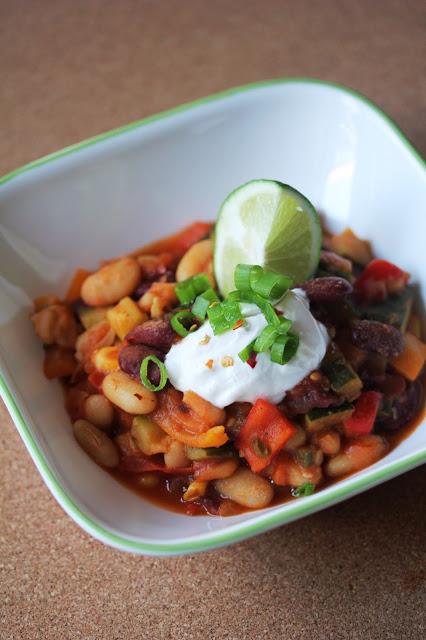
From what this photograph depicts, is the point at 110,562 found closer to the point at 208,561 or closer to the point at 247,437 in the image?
the point at 208,561

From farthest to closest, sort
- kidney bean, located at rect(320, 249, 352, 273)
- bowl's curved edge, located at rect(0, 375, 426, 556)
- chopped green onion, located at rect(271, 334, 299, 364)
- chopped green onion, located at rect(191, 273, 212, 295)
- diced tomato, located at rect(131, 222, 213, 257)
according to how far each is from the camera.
Result: 1. diced tomato, located at rect(131, 222, 213, 257)
2. kidney bean, located at rect(320, 249, 352, 273)
3. chopped green onion, located at rect(191, 273, 212, 295)
4. chopped green onion, located at rect(271, 334, 299, 364)
5. bowl's curved edge, located at rect(0, 375, 426, 556)

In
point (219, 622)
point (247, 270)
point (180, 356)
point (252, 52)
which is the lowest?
point (219, 622)

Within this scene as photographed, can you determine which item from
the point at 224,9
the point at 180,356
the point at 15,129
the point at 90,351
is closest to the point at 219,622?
the point at 180,356

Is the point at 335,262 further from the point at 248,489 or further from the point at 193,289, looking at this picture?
the point at 248,489

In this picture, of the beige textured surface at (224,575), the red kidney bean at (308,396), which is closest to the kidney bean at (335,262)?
the red kidney bean at (308,396)

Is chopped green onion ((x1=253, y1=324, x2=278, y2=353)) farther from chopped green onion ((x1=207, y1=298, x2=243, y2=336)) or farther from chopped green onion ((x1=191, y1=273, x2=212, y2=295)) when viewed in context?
chopped green onion ((x1=191, y1=273, x2=212, y2=295))

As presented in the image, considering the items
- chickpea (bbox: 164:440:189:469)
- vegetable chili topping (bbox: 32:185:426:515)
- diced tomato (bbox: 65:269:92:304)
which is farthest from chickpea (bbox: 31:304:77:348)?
chickpea (bbox: 164:440:189:469)

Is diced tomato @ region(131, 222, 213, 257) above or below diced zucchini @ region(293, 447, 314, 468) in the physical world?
above
